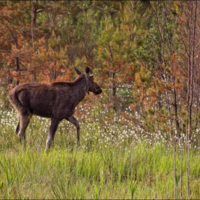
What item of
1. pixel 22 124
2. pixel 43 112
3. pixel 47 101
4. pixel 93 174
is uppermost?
pixel 47 101

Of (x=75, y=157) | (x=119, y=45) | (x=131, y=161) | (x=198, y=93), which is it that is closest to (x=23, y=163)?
(x=75, y=157)

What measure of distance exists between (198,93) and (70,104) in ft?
7.70

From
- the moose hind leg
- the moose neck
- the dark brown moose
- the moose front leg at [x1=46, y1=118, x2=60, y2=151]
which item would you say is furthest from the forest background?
the moose hind leg

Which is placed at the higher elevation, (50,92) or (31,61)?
(31,61)

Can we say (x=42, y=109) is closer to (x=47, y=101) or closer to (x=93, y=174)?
(x=47, y=101)

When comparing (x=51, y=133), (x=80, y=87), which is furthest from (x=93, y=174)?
(x=80, y=87)

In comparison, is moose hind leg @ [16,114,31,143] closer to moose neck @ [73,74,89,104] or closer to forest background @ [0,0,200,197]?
moose neck @ [73,74,89,104]

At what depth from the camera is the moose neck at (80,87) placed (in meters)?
5.94

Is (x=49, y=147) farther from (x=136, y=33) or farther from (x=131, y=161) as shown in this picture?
(x=136, y=33)

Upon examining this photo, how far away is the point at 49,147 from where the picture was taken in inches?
225

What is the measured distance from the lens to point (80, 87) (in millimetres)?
5984

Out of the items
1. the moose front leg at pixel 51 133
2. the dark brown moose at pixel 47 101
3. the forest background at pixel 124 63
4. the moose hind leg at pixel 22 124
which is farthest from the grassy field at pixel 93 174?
the forest background at pixel 124 63

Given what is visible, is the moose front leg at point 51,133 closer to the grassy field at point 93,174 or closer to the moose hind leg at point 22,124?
the grassy field at point 93,174

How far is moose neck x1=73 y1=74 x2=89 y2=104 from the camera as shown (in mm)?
5938
